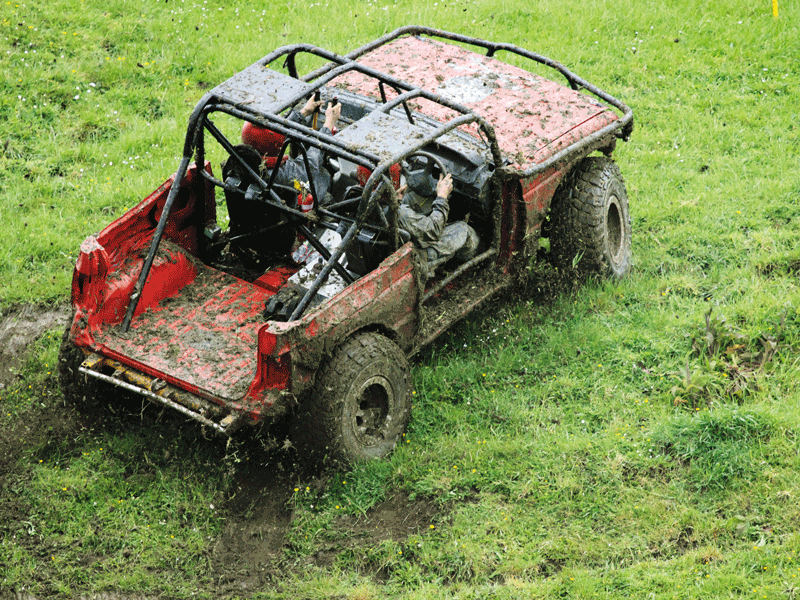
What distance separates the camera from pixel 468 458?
5.54m

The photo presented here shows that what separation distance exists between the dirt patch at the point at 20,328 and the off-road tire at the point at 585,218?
3552 millimetres

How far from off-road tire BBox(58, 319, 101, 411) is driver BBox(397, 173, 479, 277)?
2.02m

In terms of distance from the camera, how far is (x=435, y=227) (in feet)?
18.8

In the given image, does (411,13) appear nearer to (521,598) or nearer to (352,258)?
(352,258)

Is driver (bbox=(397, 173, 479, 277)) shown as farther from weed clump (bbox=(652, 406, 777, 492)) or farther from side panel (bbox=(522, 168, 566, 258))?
weed clump (bbox=(652, 406, 777, 492))

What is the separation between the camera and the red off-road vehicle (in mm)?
5219

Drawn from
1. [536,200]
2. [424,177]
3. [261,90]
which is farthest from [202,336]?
[536,200]

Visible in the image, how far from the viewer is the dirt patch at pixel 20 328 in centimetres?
641

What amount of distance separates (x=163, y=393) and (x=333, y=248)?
1.39 m

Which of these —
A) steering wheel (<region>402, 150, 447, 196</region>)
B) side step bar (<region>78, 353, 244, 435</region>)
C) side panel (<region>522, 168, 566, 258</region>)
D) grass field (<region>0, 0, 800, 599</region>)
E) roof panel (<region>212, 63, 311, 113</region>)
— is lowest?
grass field (<region>0, 0, 800, 599</region>)

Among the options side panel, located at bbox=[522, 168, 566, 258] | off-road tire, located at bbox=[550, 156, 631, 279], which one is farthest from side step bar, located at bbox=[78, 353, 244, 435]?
off-road tire, located at bbox=[550, 156, 631, 279]

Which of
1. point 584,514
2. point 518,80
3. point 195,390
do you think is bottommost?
point 584,514

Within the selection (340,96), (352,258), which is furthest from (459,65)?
(352,258)

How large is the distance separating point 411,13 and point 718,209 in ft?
14.9
